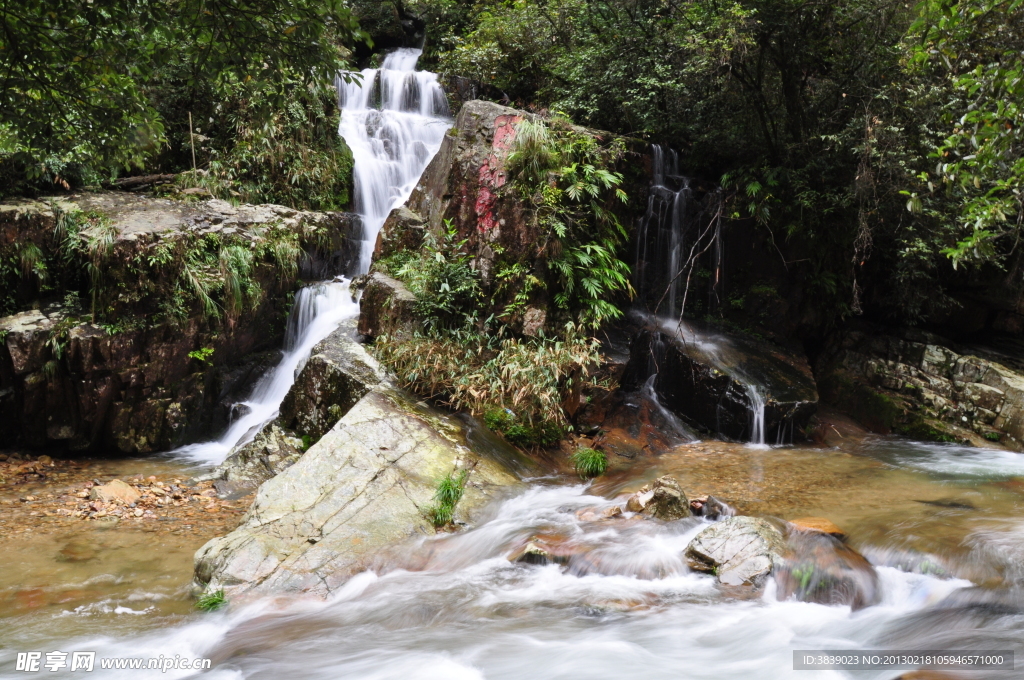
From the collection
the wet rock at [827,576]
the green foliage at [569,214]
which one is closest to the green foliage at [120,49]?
the green foliage at [569,214]

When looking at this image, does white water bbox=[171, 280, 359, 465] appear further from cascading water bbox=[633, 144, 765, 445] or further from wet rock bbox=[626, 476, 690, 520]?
cascading water bbox=[633, 144, 765, 445]

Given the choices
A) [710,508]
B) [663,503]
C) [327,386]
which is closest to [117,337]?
[327,386]

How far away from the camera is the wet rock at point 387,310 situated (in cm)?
860

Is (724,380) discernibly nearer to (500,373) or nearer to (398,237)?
(500,373)

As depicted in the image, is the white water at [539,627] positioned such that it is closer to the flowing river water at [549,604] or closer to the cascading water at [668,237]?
the flowing river water at [549,604]

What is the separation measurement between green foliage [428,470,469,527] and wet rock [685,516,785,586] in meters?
2.28

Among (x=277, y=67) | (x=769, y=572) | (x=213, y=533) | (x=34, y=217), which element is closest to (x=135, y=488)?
(x=213, y=533)

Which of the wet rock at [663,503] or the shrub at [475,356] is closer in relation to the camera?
the wet rock at [663,503]

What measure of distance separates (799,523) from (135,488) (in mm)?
7337

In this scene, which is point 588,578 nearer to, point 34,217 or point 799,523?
point 799,523

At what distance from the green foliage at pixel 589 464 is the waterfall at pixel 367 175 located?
4168mm

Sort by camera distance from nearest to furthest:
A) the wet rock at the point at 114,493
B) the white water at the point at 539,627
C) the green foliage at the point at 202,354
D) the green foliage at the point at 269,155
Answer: the white water at the point at 539,627
the wet rock at the point at 114,493
the green foliage at the point at 202,354
the green foliage at the point at 269,155

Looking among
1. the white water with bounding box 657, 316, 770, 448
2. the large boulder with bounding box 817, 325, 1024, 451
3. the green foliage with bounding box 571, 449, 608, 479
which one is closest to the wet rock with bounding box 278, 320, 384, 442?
the green foliage with bounding box 571, 449, 608, 479

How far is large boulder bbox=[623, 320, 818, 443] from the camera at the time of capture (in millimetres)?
9484
